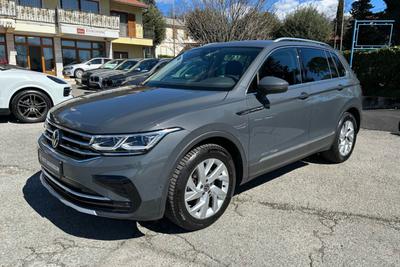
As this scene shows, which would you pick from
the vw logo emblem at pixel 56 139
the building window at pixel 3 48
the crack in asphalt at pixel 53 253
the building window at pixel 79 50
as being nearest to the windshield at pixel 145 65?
the vw logo emblem at pixel 56 139

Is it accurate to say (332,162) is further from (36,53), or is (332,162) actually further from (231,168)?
(36,53)

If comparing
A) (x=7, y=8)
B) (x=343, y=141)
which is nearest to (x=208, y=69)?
(x=343, y=141)

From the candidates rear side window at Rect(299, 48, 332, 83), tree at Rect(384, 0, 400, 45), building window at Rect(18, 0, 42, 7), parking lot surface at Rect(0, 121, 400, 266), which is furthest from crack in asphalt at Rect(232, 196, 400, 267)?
tree at Rect(384, 0, 400, 45)

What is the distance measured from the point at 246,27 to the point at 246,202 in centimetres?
1253

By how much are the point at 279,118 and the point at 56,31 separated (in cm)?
2497

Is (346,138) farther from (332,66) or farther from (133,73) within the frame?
(133,73)

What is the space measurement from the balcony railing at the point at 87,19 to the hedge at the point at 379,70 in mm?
19572

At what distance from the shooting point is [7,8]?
2152 centimetres

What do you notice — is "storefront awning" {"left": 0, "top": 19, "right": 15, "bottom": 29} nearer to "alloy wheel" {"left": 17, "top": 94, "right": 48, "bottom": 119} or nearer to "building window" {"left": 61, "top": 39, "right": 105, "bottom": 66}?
"building window" {"left": 61, "top": 39, "right": 105, "bottom": 66}

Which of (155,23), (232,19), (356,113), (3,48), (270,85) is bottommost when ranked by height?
(356,113)

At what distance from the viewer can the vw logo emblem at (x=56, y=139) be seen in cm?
304

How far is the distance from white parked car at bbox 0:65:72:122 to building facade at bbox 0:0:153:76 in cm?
1566

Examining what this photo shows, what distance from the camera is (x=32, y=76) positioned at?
762 cm

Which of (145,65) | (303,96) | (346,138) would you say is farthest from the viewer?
(145,65)
